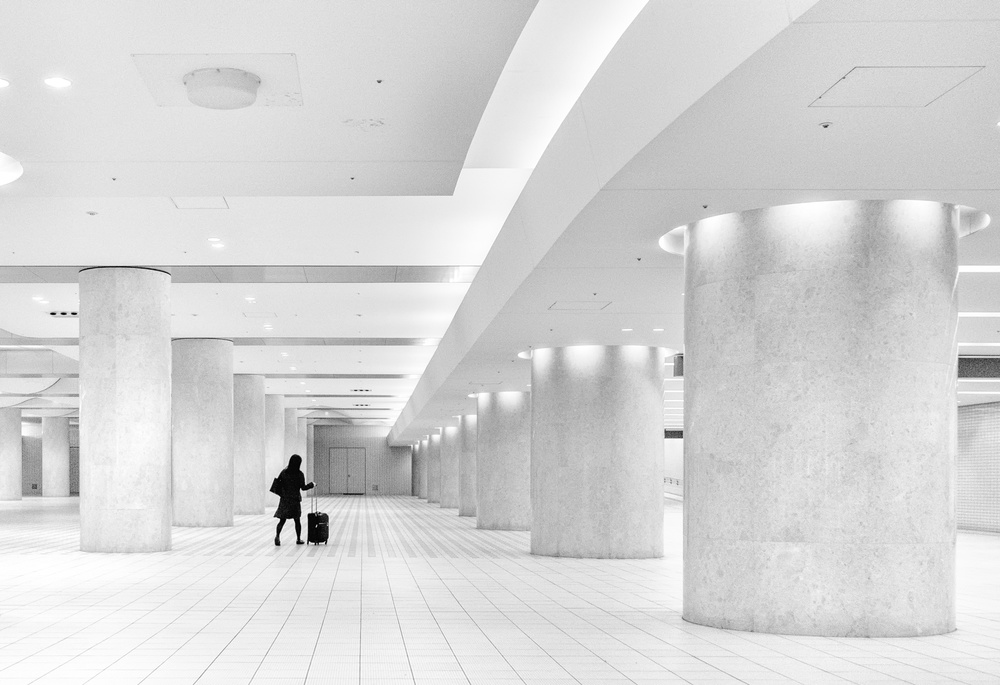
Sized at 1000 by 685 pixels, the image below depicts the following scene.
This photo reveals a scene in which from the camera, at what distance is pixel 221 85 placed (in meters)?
10.8

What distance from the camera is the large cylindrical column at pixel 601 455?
2119 centimetres

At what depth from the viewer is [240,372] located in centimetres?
4172

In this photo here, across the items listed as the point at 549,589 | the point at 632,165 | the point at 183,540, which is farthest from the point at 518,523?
the point at 632,165

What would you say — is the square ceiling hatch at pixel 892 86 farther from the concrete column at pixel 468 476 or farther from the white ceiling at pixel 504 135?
the concrete column at pixel 468 476

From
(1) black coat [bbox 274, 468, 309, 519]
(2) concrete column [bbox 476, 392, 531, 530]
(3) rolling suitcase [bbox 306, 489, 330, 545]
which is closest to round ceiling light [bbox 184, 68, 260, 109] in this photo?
(1) black coat [bbox 274, 468, 309, 519]

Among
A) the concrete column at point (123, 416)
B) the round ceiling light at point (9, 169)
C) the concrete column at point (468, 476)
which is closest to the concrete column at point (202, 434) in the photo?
the concrete column at point (468, 476)

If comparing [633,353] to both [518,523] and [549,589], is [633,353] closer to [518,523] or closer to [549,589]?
[549,589]

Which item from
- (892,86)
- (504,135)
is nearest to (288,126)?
(504,135)

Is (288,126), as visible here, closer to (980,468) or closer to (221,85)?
(221,85)

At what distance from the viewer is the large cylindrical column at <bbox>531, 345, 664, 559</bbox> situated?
21.2 meters

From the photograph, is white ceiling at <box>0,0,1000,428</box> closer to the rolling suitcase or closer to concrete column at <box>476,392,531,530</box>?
the rolling suitcase

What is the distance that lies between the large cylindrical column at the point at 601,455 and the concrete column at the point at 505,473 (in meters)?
9.41

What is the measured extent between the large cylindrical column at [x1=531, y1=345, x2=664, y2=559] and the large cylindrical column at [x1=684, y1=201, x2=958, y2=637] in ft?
31.7

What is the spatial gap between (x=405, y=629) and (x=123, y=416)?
11391 millimetres
